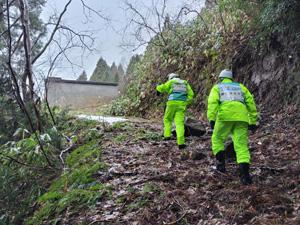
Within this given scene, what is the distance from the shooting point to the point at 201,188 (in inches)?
Result: 217

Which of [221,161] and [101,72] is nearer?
[221,161]

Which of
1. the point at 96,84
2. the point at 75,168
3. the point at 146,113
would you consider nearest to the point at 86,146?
the point at 75,168

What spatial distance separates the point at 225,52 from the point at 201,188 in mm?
7754

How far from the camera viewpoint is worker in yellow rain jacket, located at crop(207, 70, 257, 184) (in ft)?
17.9

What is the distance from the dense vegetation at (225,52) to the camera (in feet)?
28.7

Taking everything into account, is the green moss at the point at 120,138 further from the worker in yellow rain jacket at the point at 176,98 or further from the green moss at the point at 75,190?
the worker in yellow rain jacket at the point at 176,98

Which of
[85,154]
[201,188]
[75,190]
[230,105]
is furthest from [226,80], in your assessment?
[85,154]

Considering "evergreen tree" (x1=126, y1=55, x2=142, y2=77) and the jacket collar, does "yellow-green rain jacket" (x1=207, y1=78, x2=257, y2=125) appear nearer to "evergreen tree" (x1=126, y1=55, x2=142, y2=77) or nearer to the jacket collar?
the jacket collar

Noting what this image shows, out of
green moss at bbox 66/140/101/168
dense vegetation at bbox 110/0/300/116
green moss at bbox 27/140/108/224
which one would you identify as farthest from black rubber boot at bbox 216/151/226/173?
dense vegetation at bbox 110/0/300/116

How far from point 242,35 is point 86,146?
617 cm

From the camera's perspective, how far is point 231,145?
675cm

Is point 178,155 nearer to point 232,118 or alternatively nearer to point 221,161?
point 221,161

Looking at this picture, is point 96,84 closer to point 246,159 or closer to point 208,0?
point 208,0

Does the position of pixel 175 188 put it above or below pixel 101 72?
below
